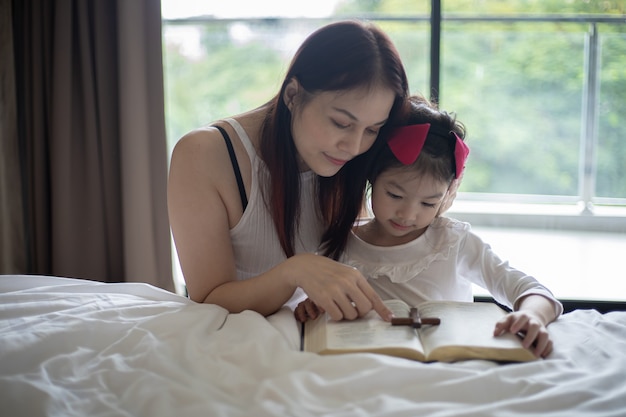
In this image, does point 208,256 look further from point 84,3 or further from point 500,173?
point 500,173

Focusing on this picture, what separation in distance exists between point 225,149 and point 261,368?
25.0 inches

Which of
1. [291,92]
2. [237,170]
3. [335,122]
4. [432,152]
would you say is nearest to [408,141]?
[432,152]

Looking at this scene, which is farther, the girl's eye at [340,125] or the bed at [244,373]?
the girl's eye at [340,125]

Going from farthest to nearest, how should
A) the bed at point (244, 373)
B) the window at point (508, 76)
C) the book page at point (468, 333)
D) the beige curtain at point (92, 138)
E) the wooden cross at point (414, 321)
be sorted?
the window at point (508, 76) → the beige curtain at point (92, 138) → the wooden cross at point (414, 321) → the book page at point (468, 333) → the bed at point (244, 373)

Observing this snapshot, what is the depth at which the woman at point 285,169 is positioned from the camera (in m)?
1.33

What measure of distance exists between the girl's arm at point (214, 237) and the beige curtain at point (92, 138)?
1.31 meters

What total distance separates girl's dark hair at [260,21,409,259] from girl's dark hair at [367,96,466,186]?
4cm

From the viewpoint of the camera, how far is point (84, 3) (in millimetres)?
2584

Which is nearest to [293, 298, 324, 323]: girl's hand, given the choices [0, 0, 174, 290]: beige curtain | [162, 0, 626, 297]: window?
[0, 0, 174, 290]: beige curtain

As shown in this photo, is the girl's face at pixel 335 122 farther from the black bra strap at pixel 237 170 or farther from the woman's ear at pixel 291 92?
the black bra strap at pixel 237 170

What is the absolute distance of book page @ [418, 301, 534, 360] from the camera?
1024mm

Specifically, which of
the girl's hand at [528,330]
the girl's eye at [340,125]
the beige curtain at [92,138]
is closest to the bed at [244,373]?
the girl's hand at [528,330]

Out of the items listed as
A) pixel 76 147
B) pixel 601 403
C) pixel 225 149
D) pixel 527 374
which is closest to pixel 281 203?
pixel 225 149

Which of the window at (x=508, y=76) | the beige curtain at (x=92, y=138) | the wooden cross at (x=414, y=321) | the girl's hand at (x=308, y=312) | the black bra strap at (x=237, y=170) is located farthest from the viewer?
the window at (x=508, y=76)
